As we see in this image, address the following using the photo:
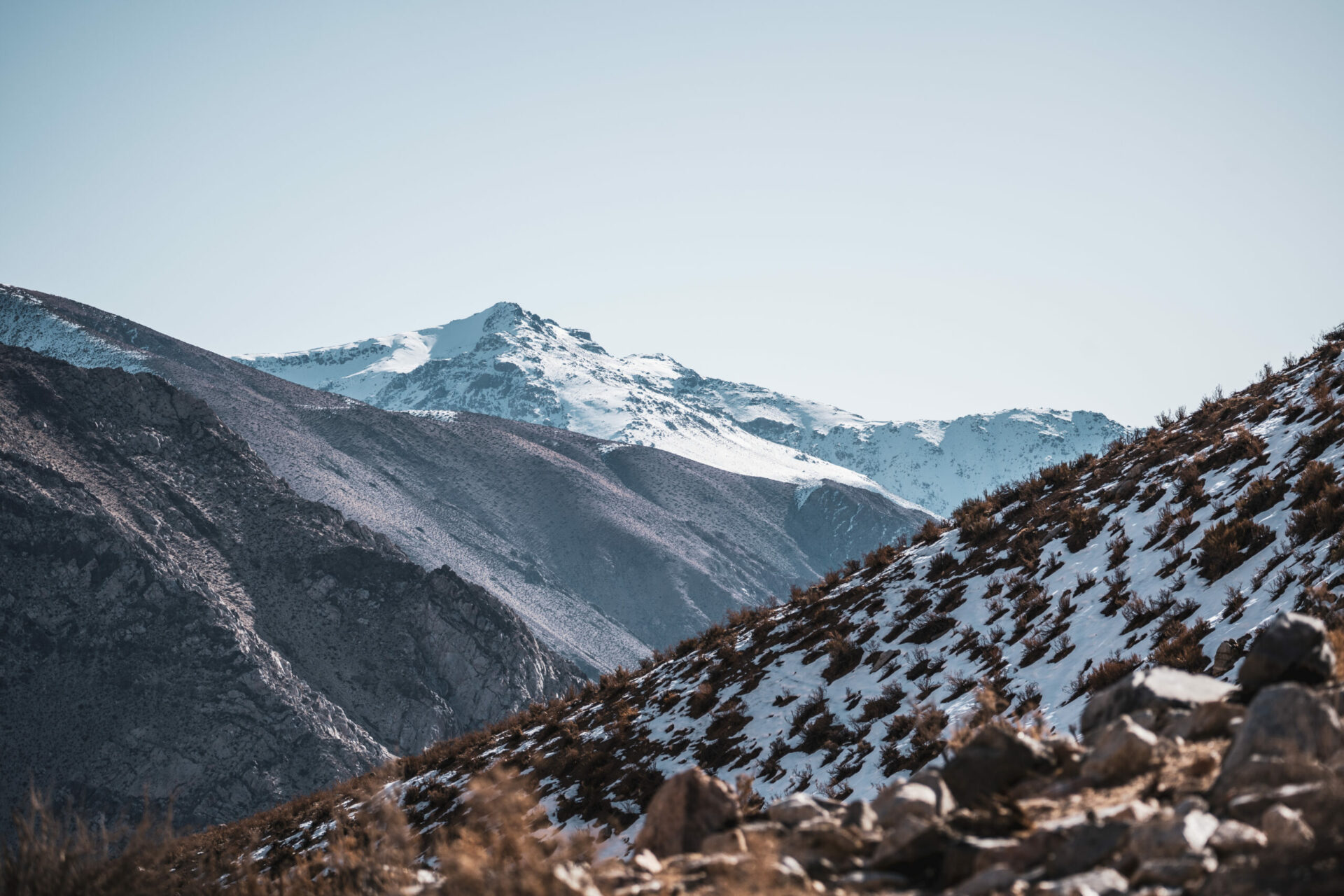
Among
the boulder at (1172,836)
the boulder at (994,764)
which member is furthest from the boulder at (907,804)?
the boulder at (1172,836)

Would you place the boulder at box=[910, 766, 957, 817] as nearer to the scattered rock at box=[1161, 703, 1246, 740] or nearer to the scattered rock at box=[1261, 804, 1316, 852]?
the scattered rock at box=[1161, 703, 1246, 740]

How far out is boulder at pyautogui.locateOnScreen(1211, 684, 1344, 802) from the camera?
4.46 meters

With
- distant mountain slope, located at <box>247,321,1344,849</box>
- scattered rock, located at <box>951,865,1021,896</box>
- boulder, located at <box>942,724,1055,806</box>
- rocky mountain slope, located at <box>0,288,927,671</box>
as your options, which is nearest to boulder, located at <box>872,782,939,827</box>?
boulder, located at <box>942,724,1055,806</box>

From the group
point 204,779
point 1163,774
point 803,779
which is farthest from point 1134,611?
point 204,779

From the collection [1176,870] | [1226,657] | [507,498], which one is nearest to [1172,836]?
[1176,870]

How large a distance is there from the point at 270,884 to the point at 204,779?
5646cm

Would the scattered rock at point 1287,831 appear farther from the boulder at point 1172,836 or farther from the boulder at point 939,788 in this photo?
the boulder at point 939,788

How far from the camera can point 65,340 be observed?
129000 mm

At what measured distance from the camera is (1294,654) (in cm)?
557

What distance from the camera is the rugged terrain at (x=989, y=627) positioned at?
34.2 feet

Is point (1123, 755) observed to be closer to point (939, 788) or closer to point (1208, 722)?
point (1208, 722)

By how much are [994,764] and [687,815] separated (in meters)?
1.92

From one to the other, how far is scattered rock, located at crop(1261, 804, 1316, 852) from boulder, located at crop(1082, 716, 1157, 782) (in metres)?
1.21

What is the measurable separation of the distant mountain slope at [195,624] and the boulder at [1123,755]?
55030mm
